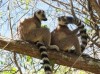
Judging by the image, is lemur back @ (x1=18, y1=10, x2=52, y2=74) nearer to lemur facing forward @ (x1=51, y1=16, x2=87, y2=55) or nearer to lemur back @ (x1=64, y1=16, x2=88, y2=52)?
lemur facing forward @ (x1=51, y1=16, x2=87, y2=55)

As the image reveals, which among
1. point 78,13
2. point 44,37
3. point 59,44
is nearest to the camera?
point 78,13

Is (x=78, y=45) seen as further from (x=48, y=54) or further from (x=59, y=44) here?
(x=48, y=54)

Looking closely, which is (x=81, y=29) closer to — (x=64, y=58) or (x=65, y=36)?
(x=65, y=36)

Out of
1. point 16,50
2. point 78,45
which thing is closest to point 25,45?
point 16,50

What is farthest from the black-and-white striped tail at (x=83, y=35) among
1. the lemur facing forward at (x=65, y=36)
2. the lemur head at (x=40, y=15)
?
the lemur head at (x=40, y=15)

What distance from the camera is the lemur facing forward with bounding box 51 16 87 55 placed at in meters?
5.50

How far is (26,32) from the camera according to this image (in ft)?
18.1

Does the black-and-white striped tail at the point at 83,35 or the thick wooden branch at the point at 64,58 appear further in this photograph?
the black-and-white striped tail at the point at 83,35

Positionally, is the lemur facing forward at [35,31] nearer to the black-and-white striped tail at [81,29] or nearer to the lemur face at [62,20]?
the lemur face at [62,20]

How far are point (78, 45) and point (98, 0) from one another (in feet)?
5.51

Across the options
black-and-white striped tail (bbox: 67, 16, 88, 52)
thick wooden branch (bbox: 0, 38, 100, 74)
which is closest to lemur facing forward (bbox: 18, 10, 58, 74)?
black-and-white striped tail (bbox: 67, 16, 88, 52)

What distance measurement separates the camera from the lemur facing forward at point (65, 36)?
5503 mm

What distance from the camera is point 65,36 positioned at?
19.1ft

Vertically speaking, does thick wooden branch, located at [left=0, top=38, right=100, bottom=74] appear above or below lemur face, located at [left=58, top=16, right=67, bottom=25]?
below
